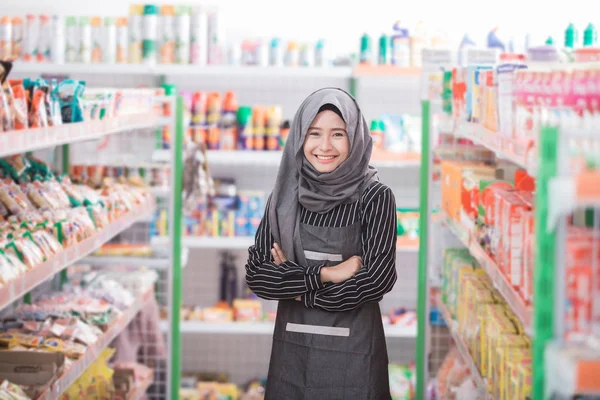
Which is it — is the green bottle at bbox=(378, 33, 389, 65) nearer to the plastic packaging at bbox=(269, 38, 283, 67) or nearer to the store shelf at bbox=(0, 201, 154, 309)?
the plastic packaging at bbox=(269, 38, 283, 67)

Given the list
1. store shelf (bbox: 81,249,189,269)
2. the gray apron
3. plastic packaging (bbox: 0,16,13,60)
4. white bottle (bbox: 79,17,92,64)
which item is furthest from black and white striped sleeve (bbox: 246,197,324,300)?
plastic packaging (bbox: 0,16,13,60)

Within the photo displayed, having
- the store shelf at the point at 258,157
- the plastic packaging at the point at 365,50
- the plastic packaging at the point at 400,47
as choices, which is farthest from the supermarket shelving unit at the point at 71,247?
the plastic packaging at the point at 400,47

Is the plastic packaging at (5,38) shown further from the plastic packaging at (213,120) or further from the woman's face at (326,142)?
the woman's face at (326,142)

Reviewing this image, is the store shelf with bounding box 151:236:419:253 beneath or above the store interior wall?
beneath

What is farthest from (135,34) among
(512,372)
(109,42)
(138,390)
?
(512,372)

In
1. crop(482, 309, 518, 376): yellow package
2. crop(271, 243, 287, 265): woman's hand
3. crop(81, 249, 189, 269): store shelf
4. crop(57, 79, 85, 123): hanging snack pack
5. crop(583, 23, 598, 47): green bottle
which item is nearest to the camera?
crop(482, 309, 518, 376): yellow package

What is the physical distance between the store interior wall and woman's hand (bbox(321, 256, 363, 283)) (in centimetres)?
366

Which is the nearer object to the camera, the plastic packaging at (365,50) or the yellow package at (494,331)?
the yellow package at (494,331)

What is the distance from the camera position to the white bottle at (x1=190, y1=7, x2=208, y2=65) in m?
6.08

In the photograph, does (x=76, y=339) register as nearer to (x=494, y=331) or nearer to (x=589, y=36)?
(x=494, y=331)

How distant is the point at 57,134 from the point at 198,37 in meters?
3.07

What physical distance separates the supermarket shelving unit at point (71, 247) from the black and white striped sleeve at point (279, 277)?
72 cm

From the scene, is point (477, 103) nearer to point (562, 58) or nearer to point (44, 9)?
point (562, 58)

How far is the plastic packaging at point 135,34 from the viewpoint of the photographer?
612 centimetres
